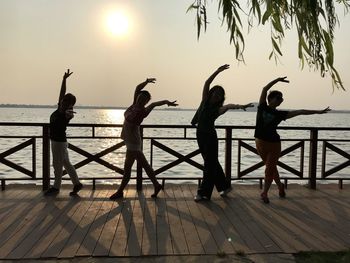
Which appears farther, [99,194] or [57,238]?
[99,194]

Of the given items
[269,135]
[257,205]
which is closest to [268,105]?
[269,135]

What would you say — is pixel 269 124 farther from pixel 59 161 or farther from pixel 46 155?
pixel 46 155

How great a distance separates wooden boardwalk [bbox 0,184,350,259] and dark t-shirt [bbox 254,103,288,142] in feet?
3.38

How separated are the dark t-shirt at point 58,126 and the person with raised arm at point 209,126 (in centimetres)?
205

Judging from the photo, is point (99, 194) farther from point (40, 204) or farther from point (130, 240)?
point (130, 240)

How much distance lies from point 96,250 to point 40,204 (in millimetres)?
2302

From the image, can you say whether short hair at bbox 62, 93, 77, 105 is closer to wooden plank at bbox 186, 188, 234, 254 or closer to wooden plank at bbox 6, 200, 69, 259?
wooden plank at bbox 6, 200, 69, 259

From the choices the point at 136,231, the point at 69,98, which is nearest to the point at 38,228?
the point at 136,231

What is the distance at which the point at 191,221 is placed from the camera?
17.6ft

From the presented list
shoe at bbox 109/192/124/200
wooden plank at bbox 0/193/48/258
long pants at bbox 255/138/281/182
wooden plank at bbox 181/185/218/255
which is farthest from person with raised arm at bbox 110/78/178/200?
long pants at bbox 255/138/281/182

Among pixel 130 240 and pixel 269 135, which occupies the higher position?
pixel 269 135

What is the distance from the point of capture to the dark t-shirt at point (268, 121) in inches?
250

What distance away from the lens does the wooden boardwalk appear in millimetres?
4328

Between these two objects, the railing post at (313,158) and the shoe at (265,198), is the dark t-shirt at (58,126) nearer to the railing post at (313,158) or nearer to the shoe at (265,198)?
the shoe at (265,198)
